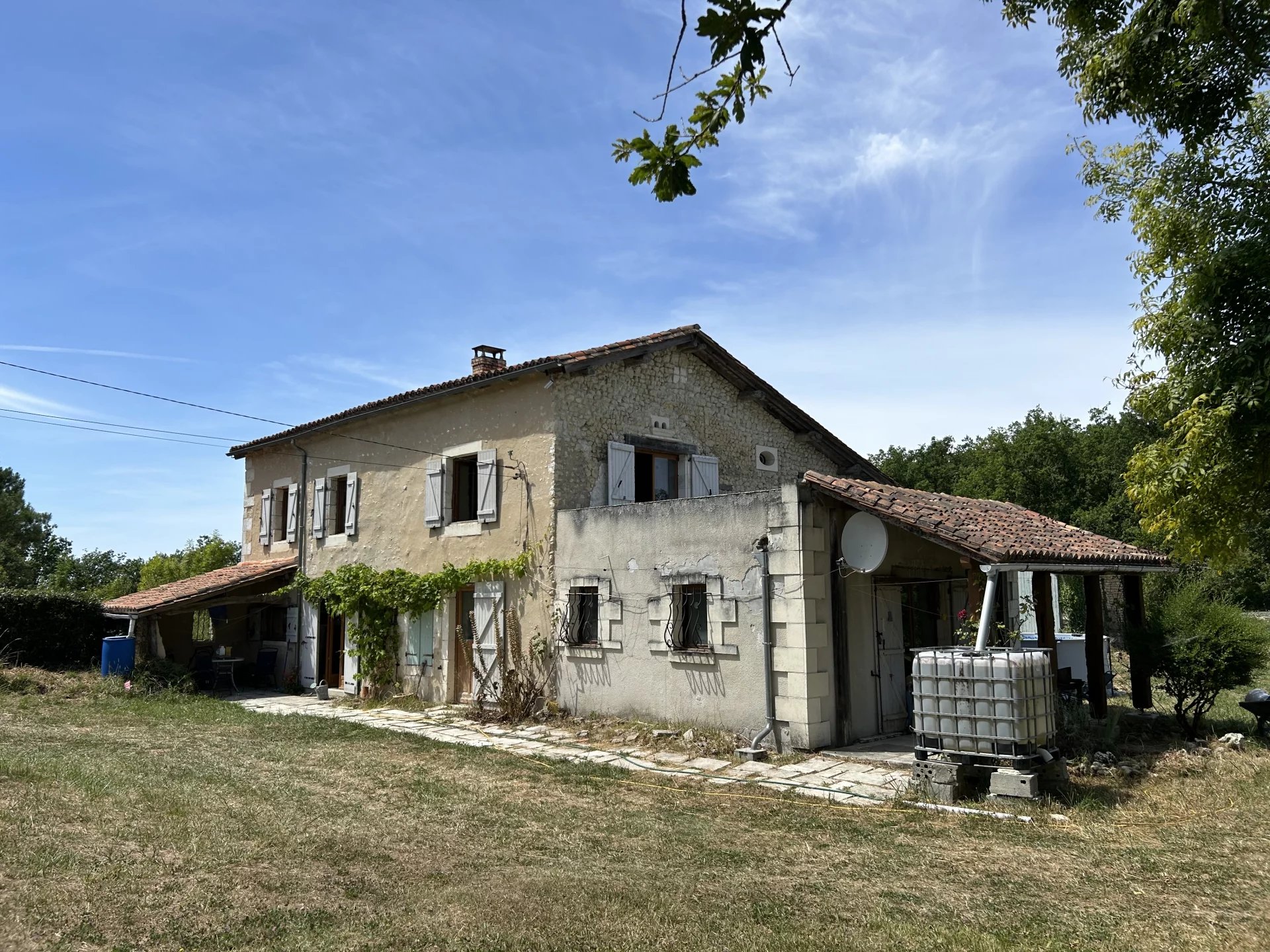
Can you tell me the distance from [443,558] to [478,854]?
879 cm

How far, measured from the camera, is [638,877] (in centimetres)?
557

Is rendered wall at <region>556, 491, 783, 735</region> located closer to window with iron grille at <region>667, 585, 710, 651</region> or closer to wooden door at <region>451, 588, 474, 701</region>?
window with iron grille at <region>667, 585, 710, 651</region>

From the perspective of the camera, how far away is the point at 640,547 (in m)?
11.9

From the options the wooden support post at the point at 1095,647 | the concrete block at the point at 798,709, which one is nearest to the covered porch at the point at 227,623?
the concrete block at the point at 798,709

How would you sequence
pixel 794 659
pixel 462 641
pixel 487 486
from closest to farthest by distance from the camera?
pixel 794 659
pixel 487 486
pixel 462 641

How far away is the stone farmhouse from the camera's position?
10.3 meters

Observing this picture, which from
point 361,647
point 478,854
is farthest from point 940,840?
point 361,647

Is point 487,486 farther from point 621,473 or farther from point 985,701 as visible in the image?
point 985,701

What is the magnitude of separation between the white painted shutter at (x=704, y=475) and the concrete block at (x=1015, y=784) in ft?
24.2

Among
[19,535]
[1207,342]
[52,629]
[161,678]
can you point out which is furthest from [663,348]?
[19,535]

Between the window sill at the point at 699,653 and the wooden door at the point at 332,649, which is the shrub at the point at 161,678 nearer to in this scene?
the wooden door at the point at 332,649

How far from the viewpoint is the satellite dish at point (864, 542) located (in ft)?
32.2

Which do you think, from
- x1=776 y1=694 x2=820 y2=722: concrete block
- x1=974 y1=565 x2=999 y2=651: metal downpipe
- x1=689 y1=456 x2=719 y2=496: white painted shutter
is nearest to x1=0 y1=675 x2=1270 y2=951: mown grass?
x1=974 y1=565 x2=999 y2=651: metal downpipe

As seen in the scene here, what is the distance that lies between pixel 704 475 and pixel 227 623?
10.9 m
